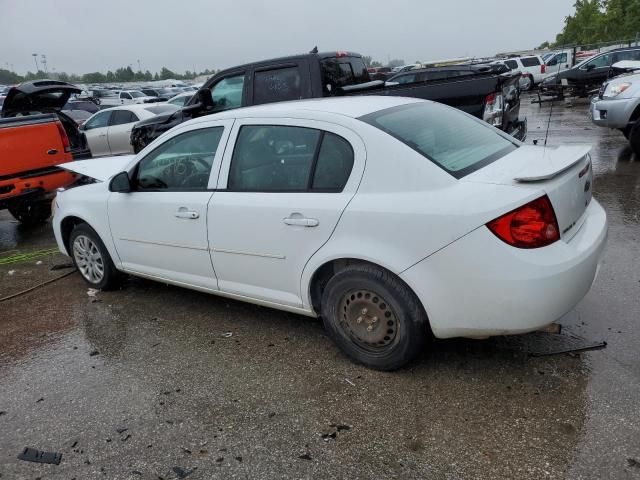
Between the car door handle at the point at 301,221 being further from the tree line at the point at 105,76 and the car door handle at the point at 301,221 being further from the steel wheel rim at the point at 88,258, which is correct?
the tree line at the point at 105,76

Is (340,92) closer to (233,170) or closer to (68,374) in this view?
(233,170)

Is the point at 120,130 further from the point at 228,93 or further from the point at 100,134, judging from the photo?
the point at 228,93

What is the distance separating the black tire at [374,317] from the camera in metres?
3.02

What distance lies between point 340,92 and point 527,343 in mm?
4863

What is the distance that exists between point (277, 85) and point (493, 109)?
2.85 m

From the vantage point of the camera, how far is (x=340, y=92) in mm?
7336

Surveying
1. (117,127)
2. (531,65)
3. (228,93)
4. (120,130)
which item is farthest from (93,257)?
(531,65)

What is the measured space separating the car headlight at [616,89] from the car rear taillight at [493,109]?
3219mm

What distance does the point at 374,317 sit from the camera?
3.17 metres

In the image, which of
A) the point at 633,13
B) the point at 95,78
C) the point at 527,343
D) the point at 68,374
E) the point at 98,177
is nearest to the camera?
the point at 527,343

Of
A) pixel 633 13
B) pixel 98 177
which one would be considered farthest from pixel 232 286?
pixel 633 13

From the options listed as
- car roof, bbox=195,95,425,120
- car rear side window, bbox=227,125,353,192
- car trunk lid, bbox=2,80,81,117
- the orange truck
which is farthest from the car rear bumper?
car trunk lid, bbox=2,80,81,117

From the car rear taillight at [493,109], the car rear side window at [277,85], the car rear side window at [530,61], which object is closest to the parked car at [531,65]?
the car rear side window at [530,61]

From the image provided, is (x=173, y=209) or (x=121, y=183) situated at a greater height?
(x=121, y=183)
